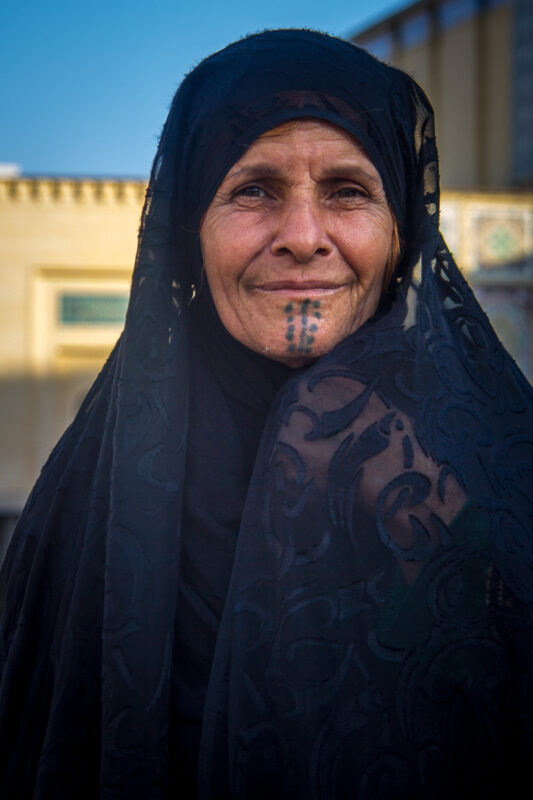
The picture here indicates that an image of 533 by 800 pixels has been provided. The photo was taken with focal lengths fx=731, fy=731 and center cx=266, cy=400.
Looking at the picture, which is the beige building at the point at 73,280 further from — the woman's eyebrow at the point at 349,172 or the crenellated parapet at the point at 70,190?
the woman's eyebrow at the point at 349,172

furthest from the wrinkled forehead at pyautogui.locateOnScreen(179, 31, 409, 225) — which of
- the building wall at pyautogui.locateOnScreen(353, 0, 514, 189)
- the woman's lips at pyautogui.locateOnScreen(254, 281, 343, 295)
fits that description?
the building wall at pyautogui.locateOnScreen(353, 0, 514, 189)

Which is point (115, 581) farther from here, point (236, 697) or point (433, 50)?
point (433, 50)

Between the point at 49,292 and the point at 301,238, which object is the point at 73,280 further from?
the point at 301,238

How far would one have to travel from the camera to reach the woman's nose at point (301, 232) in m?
0.81

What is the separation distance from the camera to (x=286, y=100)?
2.69 feet

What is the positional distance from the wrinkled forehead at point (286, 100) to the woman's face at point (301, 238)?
0.02m

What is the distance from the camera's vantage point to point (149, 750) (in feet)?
2.41

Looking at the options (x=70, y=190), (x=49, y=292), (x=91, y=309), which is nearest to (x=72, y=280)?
(x=49, y=292)

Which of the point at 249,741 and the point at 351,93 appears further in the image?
the point at 351,93

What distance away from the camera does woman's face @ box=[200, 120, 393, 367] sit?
82cm

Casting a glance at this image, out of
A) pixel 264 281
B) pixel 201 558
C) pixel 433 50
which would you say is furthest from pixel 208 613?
pixel 433 50

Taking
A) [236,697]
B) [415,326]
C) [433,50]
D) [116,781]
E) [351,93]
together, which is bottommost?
[116,781]

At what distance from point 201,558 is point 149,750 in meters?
0.20

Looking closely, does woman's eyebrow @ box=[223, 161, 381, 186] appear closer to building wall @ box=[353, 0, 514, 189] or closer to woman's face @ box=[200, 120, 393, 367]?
woman's face @ box=[200, 120, 393, 367]
